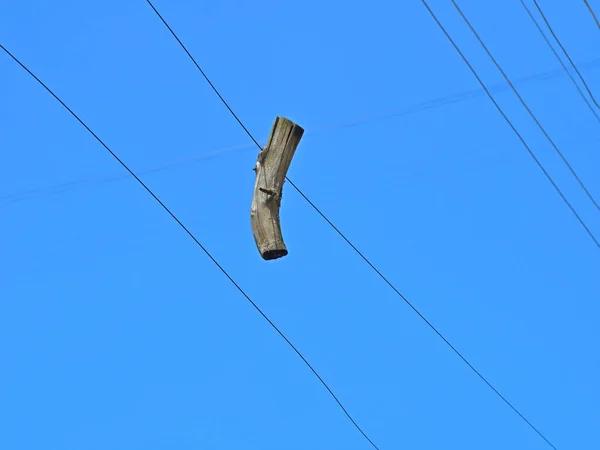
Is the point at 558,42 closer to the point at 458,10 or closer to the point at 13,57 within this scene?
the point at 458,10

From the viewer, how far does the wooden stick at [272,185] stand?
5000 millimetres

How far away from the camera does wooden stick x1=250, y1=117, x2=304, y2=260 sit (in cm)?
500

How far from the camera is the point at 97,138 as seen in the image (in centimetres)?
652

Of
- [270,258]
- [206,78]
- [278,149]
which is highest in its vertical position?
[206,78]

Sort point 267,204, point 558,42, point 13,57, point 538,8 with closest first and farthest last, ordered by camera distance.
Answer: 1. point 267,204
2. point 13,57
3. point 538,8
4. point 558,42

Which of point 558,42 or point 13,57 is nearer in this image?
point 13,57

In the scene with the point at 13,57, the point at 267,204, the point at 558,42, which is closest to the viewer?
the point at 267,204

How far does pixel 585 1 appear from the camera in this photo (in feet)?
20.9

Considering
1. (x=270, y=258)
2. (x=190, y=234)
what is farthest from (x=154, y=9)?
(x=270, y=258)

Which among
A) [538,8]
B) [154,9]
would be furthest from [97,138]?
[538,8]

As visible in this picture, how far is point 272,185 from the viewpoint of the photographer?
508cm

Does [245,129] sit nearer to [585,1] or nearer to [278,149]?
[278,149]

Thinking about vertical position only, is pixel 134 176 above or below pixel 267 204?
above

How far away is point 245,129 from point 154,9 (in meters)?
1.01
